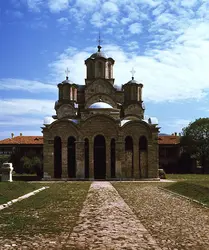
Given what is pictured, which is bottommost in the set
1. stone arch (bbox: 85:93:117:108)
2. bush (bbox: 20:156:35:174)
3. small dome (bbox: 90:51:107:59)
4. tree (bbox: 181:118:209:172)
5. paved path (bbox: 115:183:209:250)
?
paved path (bbox: 115:183:209:250)

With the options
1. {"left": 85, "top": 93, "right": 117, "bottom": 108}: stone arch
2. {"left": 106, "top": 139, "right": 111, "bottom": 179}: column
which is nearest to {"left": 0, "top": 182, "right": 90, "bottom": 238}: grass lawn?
{"left": 106, "top": 139, "right": 111, "bottom": 179}: column

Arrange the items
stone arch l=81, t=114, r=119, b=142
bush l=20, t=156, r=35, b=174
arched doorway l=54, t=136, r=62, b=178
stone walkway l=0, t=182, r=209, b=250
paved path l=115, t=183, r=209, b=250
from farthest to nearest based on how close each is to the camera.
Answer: bush l=20, t=156, r=35, b=174 < arched doorway l=54, t=136, r=62, b=178 < stone arch l=81, t=114, r=119, b=142 < paved path l=115, t=183, r=209, b=250 < stone walkway l=0, t=182, r=209, b=250

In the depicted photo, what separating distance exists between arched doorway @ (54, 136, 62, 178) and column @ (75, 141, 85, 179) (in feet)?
6.22

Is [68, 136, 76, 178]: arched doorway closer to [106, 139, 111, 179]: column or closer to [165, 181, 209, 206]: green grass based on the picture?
[106, 139, 111, 179]: column

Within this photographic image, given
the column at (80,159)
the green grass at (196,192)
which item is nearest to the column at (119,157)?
the column at (80,159)

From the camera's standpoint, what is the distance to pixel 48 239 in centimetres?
748

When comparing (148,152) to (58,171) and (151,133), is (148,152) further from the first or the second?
(58,171)

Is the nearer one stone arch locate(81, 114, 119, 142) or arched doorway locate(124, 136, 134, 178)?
stone arch locate(81, 114, 119, 142)

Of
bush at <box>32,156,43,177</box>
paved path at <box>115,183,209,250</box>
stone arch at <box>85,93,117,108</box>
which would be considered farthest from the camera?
bush at <box>32,156,43,177</box>

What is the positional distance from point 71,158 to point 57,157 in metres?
1.44

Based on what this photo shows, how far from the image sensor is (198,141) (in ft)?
162

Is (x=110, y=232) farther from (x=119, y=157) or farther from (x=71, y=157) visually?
(x=71, y=157)

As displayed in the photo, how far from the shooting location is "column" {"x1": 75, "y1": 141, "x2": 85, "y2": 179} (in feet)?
115

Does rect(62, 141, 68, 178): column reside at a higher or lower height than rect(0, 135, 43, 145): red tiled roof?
lower
